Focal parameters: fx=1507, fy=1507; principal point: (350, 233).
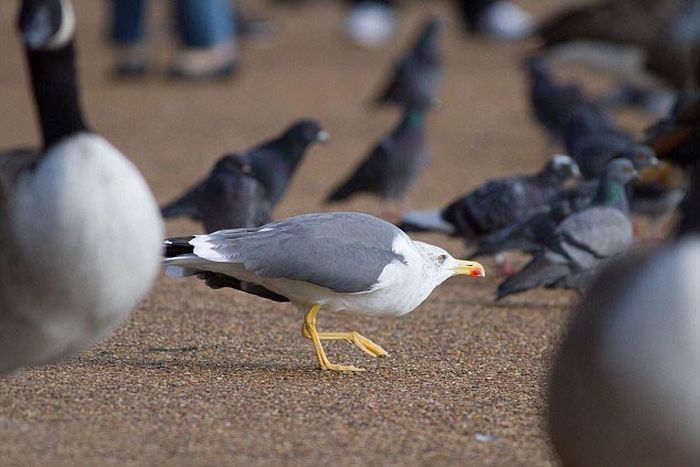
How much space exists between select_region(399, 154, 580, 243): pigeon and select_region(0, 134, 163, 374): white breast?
10.5 ft

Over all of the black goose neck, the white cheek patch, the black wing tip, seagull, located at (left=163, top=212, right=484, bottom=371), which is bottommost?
seagull, located at (left=163, top=212, right=484, bottom=371)

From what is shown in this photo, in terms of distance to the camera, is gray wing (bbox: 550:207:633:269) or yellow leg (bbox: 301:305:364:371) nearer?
yellow leg (bbox: 301:305:364:371)

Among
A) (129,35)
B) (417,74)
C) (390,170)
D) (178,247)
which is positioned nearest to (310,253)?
(178,247)

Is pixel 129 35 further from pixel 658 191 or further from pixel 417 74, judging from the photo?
pixel 658 191

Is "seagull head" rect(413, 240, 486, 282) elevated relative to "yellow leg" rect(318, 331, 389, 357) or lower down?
elevated

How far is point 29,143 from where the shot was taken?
10.8 meters

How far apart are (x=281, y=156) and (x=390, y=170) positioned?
4.36 feet

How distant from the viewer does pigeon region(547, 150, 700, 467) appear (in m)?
3.32

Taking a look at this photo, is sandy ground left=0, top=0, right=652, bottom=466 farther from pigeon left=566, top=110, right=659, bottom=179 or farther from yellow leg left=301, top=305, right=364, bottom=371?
pigeon left=566, top=110, right=659, bottom=179

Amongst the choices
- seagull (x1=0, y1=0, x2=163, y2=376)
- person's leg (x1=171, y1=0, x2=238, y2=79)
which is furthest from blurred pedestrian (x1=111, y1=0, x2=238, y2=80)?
seagull (x1=0, y1=0, x2=163, y2=376)

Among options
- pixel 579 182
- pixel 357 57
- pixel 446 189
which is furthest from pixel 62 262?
pixel 357 57

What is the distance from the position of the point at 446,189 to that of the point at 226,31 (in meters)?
4.75

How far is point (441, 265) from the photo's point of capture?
535 cm

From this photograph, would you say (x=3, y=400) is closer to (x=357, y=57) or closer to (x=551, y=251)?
(x=551, y=251)
